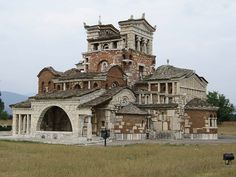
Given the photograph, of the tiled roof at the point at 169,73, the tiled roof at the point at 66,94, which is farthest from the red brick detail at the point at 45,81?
the tiled roof at the point at 169,73

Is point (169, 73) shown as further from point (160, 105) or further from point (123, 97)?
point (123, 97)

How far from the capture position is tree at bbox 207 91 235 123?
301 feet

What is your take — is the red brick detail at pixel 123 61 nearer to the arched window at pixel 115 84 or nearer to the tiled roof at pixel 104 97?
the arched window at pixel 115 84

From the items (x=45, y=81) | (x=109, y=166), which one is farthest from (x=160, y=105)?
(x=109, y=166)

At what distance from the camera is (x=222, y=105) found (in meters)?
92.8

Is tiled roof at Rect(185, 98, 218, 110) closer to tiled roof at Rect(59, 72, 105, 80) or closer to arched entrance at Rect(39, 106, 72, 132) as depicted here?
tiled roof at Rect(59, 72, 105, 80)

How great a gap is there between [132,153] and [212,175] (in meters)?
9.90

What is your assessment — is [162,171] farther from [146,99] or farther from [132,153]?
[146,99]

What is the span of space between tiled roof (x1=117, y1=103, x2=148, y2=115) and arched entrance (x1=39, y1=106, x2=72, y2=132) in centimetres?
946

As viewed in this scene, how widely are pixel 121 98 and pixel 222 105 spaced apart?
51184mm

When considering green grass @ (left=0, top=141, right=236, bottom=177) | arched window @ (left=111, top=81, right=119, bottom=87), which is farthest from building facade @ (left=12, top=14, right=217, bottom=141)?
green grass @ (left=0, top=141, right=236, bottom=177)

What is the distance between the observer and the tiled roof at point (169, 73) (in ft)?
164

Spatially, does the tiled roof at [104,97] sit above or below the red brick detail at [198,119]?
above

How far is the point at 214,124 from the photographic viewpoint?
50.6 m
